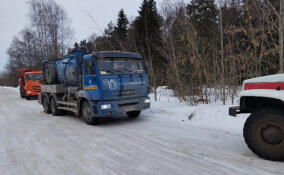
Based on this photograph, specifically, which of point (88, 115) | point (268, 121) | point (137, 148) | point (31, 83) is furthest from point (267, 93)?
point (31, 83)

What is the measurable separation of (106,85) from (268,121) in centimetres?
450

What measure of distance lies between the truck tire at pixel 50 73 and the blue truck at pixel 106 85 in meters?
1.88

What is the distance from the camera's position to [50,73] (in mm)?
10164

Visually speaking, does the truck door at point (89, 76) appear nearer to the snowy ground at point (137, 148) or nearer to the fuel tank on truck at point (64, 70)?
the fuel tank on truck at point (64, 70)

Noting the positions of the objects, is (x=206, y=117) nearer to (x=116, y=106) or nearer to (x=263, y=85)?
(x=116, y=106)

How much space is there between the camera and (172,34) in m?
9.51

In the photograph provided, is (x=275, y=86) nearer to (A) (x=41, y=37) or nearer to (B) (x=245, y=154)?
(B) (x=245, y=154)

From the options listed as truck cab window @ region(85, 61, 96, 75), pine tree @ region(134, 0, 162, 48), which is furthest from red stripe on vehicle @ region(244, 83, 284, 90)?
pine tree @ region(134, 0, 162, 48)

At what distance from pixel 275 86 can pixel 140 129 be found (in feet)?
12.9

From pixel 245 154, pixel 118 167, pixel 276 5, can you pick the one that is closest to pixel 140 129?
pixel 118 167

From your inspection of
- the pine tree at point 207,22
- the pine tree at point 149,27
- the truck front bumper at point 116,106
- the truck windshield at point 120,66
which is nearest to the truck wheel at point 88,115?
the truck front bumper at point 116,106

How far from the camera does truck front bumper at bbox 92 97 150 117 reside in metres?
6.55

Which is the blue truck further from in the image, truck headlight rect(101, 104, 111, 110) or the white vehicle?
the white vehicle

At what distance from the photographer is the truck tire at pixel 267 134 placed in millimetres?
3502
